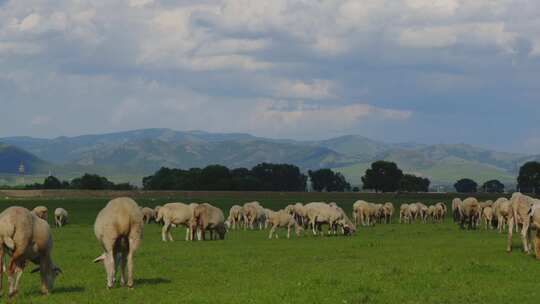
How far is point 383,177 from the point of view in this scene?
186 m

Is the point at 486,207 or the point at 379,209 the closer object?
the point at 486,207

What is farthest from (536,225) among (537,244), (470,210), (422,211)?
(422,211)

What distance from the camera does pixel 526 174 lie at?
6836 inches

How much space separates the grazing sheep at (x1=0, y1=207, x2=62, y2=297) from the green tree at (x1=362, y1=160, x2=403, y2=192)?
167 m

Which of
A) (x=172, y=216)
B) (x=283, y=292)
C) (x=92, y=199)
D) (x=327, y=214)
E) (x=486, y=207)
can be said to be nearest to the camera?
(x=283, y=292)

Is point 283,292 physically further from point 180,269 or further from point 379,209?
point 379,209

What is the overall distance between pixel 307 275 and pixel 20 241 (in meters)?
8.91

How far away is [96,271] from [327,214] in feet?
84.0

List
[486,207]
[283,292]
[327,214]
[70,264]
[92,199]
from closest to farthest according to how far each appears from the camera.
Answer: [283,292] → [70,264] → [327,214] → [486,207] → [92,199]

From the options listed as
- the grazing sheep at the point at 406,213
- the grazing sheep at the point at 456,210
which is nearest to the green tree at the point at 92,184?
the grazing sheep at the point at 406,213

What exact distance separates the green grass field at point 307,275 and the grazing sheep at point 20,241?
2.57ft

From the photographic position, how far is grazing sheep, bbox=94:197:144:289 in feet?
71.2

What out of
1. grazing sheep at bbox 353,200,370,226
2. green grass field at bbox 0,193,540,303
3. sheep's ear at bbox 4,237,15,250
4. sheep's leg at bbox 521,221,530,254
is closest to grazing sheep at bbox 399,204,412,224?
grazing sheep at bbox 353,200,370,226

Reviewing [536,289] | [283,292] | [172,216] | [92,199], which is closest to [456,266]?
[536,289]
